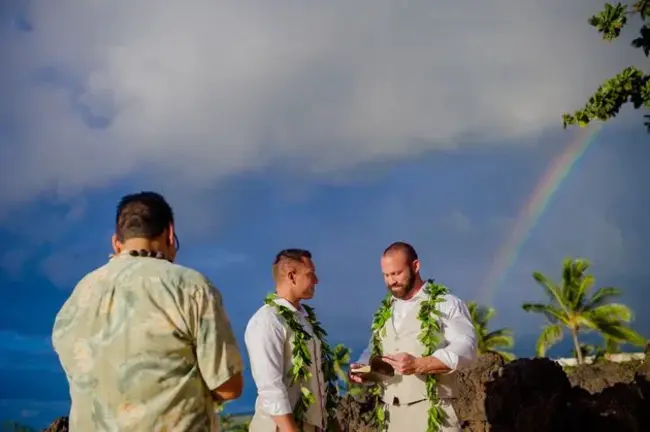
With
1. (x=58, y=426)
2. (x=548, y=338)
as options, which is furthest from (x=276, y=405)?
(x=548, y=338)

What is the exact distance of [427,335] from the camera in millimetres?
5566

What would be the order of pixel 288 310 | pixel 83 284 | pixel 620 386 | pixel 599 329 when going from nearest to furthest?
pixel 83 284
pixel 288 310
pixel 620 386
pixel 599 329

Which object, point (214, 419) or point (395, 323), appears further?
point (395, 323)

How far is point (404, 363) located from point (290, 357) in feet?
2.76

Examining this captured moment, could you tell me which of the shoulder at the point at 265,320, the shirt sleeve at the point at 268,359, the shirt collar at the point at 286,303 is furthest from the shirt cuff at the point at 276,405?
the shirt collar at the point at 286,303

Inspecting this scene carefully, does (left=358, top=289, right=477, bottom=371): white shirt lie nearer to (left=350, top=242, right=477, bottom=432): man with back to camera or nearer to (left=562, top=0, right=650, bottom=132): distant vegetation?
(left=350, top=242, right=477, bottom=432): man with back to camera

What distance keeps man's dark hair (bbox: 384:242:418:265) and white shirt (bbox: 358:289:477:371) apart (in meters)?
0.30

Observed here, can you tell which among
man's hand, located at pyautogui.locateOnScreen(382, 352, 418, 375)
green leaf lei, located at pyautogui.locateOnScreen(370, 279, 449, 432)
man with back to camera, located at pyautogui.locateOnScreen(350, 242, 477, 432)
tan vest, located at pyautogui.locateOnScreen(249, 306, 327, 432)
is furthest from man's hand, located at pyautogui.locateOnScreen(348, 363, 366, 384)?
tan vest, located at pyautogui.locateOnScreen(249, 306, 327, 432)

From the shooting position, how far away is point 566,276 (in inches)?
2035

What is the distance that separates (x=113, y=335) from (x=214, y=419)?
1.90 ft

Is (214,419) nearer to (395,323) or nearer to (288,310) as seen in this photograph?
(288,310)

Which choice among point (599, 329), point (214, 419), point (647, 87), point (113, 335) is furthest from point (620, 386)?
point (599, 329)

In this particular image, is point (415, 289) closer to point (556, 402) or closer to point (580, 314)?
point (556, 402)

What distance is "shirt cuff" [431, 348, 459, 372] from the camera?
5316 millimetres
